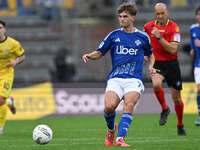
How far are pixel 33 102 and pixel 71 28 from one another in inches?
292

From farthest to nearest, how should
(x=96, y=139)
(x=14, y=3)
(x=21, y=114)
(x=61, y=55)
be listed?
(x=14, y=3) < (x=61, y=55) < (x=21, y=114) < (x=96, y=139)

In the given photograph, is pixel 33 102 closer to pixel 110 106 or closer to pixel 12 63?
pixel 12 63

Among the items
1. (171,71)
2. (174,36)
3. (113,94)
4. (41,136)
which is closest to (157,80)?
(171,71)

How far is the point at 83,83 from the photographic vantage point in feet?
54.9

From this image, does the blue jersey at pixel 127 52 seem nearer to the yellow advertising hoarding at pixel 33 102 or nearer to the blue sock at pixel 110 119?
the blue sock at pixel 110 119

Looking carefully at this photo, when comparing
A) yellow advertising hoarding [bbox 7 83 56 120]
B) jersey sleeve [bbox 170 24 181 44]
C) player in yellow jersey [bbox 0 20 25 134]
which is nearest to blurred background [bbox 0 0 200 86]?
yellow advertising hoarding [bbox 7 83 56 120]

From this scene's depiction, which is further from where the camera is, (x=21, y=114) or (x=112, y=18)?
(x=112, y=18)

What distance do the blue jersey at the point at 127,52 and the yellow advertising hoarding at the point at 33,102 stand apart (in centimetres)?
887

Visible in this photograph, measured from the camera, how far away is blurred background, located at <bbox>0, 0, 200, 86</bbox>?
22.5m

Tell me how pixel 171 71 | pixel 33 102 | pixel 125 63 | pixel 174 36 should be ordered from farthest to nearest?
pixel 33 102, pixel 171 71, pixel 174 36, pixel 125 63

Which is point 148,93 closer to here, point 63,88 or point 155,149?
point 63,88

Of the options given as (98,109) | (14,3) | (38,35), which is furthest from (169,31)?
(14,3)

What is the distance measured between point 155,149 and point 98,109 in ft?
31.0

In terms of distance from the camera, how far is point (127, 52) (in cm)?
776
